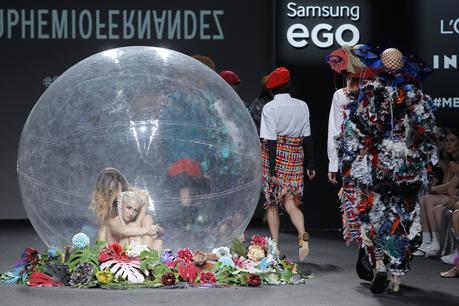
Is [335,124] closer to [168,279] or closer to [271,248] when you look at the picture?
[271,248]

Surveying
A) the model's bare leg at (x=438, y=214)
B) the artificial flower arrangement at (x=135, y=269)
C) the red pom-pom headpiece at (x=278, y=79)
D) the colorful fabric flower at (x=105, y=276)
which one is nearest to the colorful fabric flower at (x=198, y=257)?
the artificial flower arrangement at (x=135, y=269)

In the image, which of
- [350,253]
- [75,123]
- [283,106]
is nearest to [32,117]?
[75,123]

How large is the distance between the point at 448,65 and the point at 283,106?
3290mm

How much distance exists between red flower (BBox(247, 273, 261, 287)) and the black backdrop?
4560mm

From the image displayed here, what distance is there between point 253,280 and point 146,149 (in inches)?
44.6

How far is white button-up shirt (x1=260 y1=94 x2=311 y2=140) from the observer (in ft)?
29.0

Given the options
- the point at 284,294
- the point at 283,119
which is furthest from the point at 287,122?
the point at 284,294

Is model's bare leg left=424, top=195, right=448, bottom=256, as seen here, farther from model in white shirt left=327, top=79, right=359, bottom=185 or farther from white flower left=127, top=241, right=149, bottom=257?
white flower left=127, top=241, right=149, bottom=257

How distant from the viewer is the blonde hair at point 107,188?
23.7 feet

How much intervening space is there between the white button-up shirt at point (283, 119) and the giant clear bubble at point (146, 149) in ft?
3.62

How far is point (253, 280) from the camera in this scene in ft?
Answer: 24.0

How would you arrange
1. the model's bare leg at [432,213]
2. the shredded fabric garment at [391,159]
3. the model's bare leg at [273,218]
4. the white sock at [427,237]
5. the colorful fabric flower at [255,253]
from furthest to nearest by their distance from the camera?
the white sock at [427,237] < the model's bare leg at [432,213] < the model's bare leg at [273,218] < the colorful fabric flower at [255,253] < the shredded fabric garment at [391,159]

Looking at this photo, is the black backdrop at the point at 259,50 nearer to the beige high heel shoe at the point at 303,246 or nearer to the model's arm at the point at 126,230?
the beige high heel shoe at the point at 303,246

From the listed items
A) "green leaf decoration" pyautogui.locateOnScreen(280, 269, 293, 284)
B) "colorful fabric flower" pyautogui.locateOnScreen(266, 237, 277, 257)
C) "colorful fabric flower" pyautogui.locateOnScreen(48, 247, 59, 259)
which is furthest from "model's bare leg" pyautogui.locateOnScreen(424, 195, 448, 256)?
"colorful fabric flower" pyautogui.locateOnScreen(48, 247, 59, 259)
